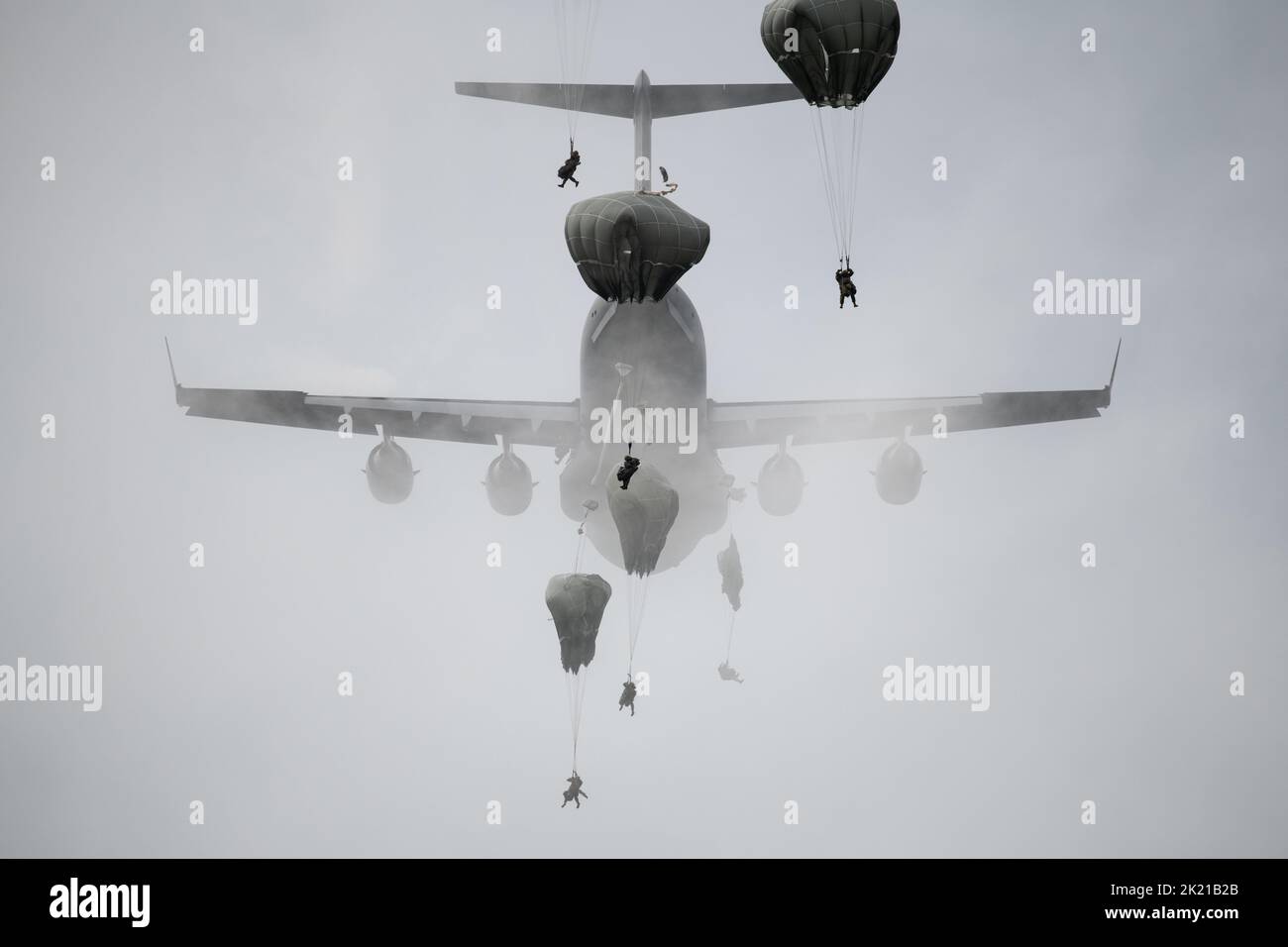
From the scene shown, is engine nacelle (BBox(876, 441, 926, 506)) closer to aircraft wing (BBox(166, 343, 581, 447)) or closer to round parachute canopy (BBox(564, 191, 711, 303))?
aircraft wing (BBox(166, 343, 581, 447))

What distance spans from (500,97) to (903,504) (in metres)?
18.4

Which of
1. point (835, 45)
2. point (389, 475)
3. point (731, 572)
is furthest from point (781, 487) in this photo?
point (835, 45)

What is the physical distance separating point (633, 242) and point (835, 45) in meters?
6.87

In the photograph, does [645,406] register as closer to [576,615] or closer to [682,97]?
[576,615]

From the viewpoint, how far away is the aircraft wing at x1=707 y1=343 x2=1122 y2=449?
120 ft

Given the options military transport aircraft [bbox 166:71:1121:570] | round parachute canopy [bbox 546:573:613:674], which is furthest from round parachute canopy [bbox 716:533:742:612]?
round parachute canopy [bbox 546:573:613:674]

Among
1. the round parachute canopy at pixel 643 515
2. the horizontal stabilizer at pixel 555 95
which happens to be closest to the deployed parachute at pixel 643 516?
the round parachute canopy at pixel 643 515

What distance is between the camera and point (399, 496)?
37.5 m

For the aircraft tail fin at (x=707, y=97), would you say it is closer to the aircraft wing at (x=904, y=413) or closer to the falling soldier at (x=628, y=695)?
the aircraft wing at (x=904, y=413)

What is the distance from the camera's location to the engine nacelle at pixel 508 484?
39.2 meters

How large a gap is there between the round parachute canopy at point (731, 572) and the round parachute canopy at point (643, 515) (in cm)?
1066

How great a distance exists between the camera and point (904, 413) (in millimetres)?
37406
